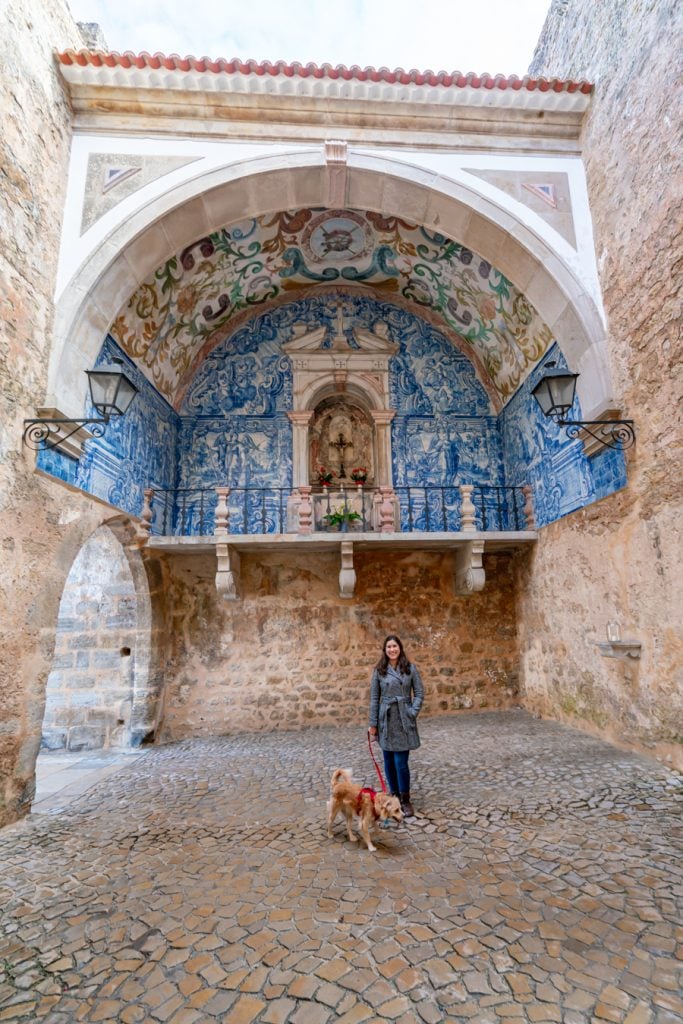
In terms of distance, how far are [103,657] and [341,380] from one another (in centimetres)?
560

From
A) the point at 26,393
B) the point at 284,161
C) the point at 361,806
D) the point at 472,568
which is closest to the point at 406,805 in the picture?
the point at 361,806

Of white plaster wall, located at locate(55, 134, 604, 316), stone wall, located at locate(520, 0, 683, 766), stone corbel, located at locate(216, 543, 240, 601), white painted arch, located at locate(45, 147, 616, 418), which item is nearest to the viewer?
stone wall, located at locate(520, 0, 683, 766)

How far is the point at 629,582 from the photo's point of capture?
4.73 m

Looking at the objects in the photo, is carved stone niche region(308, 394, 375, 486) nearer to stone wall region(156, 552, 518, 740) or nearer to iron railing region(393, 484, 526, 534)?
iron railing region(393, 484, 526, 534)

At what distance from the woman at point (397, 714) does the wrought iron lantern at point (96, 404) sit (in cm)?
322

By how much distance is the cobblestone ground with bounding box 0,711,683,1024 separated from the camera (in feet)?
6.28

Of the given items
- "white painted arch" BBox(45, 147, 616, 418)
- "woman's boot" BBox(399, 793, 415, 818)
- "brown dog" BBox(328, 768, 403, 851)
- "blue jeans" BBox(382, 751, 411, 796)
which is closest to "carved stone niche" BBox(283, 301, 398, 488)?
"white painted arch" BBox(45, 147, 616, 418)

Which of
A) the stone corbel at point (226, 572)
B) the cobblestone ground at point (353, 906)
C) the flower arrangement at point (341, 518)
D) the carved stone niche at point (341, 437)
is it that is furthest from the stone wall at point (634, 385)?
the stone corbel at point (226, 572)

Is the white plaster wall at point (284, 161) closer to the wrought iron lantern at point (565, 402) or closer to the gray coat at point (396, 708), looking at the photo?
the wrought iron lantern at point (565, 402)

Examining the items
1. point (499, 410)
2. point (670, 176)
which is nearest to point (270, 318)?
point (499, 410)

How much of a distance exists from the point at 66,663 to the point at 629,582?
7.05 metres

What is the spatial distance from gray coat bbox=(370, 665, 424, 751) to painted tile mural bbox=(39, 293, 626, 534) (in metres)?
3.70

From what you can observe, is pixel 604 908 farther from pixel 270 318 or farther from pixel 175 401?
pixel 270 318

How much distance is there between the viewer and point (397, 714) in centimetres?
379
